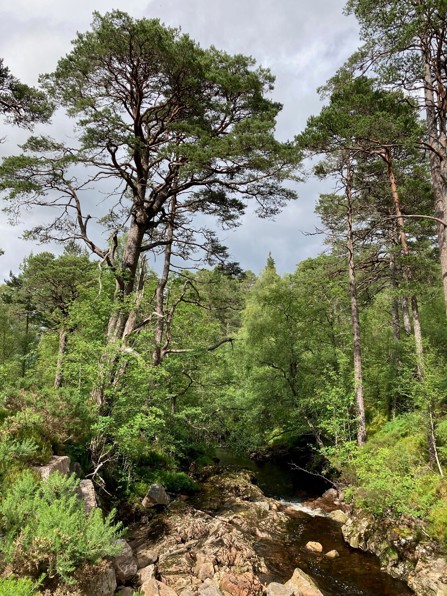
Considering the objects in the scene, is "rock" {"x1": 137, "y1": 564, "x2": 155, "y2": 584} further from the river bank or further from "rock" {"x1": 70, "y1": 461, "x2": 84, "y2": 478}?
"rock" {"x1": 70, "y1": 461, "x2": 84, "y2": 478}

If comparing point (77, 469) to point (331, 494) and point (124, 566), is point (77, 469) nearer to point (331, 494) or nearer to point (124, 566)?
point (124, 566)

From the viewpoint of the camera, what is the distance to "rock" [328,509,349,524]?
1085 cm

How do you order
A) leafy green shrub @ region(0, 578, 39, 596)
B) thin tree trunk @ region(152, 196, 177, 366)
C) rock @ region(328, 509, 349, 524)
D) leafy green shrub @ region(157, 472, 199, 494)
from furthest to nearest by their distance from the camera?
thin tree trunk @ region(152, 196, 177, 366)
leafy green shrub @ region(157, 472, 199, 494)
rock @ region(328, 509, 349, 524)
leafy green shrub @ region(0, 578, 39, 596)

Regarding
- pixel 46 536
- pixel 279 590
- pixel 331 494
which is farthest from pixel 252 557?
pixel 331 494

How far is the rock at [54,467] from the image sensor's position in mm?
6492

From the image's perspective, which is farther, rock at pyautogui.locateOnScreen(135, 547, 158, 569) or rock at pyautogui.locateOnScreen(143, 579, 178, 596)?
rock at pyautogui.locateOnScreen(135, 547, 158, 569)

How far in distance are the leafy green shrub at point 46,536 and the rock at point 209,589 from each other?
230cm

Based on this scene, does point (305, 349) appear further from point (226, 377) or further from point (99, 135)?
point (99, 135)

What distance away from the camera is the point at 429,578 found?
7.07m

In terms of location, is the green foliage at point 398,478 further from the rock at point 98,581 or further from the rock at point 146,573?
the rock at point 98,581

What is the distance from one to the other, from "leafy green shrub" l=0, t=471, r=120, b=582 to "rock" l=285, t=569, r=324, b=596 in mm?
3947

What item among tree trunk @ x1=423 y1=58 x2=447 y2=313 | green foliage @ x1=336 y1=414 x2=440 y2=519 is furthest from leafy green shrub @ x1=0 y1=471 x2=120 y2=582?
tree trunk @ x1=423 y1=58 x2=447 y2=313

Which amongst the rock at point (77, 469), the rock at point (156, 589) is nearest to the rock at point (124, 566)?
the rock at point (156, 589)

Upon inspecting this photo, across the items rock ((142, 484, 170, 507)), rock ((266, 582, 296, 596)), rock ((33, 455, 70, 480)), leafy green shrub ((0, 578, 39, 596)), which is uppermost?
rock ((33, 455, 70, 480))
